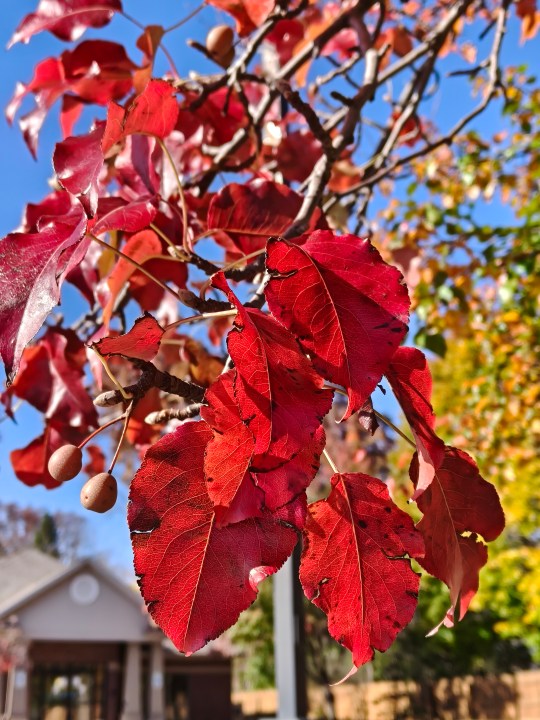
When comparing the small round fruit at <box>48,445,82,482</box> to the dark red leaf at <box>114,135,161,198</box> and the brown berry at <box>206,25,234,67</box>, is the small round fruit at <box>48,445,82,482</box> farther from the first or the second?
the brown berry at <box>206,25,234,67</box>

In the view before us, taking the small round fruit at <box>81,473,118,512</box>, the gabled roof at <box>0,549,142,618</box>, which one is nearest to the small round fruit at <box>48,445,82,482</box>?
the small round fruit at <box>81,473,118,512</box>

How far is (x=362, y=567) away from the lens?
56 cm

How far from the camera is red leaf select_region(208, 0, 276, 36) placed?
48.4 inches

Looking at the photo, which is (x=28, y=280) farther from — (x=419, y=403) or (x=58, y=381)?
(x=58, y=381)

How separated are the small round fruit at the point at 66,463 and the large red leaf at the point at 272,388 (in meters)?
0.24

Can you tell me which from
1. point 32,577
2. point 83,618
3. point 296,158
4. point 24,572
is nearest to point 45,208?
point 296,158

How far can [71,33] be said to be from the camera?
111 cm

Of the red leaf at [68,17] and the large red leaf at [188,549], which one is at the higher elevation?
the red leaf at [68,17]

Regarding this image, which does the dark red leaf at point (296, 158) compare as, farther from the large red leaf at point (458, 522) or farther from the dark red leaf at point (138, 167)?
the large red leaf at point (458, 522)

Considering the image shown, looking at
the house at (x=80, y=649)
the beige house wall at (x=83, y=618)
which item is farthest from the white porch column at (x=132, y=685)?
the beige house wall at (x=83, y=618)

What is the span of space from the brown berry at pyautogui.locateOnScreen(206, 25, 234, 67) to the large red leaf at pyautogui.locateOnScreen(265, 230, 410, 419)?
3.01ft

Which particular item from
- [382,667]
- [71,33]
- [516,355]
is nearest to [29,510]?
[382,667]

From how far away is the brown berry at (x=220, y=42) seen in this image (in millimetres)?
1262

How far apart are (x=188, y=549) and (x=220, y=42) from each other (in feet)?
3.42
